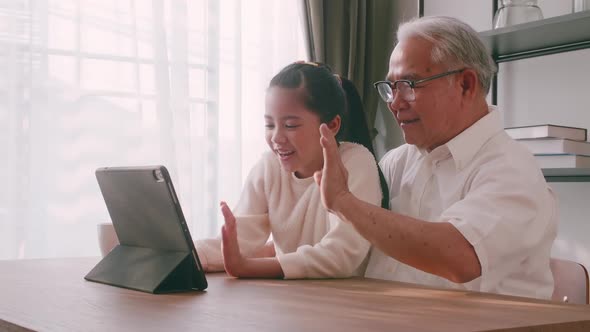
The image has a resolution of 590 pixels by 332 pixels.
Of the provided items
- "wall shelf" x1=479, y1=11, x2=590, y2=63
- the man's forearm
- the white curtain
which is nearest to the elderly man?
the man's forearm

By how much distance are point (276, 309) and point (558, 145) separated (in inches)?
70.3

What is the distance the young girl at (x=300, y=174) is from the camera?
1.67 metres

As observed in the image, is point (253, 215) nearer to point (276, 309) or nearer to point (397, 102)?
point (397, 102)

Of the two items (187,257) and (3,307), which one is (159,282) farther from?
(3,307)

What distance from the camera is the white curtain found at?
2.76 meters


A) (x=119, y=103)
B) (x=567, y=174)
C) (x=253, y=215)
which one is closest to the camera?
(x=253, y=215)

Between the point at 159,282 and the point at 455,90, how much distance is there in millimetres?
831

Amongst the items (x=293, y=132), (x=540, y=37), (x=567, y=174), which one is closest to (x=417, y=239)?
(x=293, y=132)

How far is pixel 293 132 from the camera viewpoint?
5.68 ft

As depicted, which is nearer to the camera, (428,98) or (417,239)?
(417,239)

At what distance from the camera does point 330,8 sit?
3.53 m

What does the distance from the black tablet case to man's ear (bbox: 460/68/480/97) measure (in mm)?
771

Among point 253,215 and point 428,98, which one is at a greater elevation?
point 428,98

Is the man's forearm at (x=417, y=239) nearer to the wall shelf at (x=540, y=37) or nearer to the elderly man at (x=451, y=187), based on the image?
the elderly man at (x=451, y=187)
